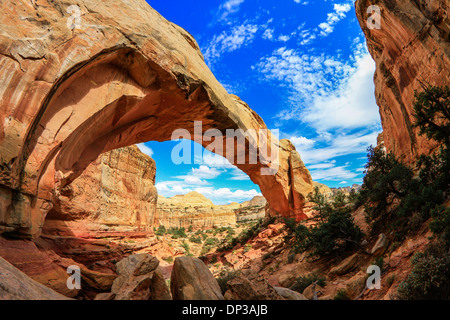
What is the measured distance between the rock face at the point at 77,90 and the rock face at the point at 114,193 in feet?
20.5

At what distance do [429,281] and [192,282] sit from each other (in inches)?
194

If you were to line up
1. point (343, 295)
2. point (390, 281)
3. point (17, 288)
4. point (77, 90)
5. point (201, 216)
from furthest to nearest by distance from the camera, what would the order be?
point (201, 216) → point (77, 90) → point (343, 295) → point (390, 281) → point (17, 288)

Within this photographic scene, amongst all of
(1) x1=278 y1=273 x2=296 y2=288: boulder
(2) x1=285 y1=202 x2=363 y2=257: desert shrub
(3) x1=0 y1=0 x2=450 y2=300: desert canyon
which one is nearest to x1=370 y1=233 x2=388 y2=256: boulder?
(3) x1=0 y1=0 x2=450 y2=300: desert canyon

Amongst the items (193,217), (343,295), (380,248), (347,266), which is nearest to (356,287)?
(343,295)

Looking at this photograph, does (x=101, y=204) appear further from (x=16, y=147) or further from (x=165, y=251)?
(x=16, y=147)

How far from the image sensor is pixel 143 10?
8.40 meters

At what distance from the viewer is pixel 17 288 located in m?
2.71

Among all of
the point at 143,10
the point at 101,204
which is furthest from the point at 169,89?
the point at 101,204

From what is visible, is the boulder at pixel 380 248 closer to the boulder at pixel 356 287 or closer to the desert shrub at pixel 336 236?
the desert shrub at pixel 336 236

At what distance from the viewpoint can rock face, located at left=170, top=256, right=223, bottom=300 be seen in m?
3.75

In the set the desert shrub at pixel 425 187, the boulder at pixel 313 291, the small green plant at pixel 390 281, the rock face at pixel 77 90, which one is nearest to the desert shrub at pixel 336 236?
the desert shrub at pixel 425 187

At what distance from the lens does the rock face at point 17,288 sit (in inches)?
99.9

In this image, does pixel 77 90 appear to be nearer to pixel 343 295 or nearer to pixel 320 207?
pixel 343 295

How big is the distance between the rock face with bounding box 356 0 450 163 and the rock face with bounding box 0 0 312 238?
10047 millimetres
